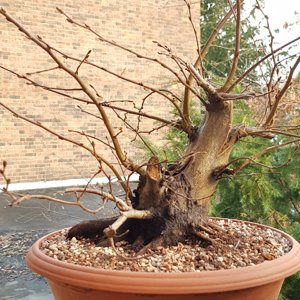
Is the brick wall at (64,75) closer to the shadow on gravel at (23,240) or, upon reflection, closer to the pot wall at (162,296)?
the shadow on gravel at (23,240)

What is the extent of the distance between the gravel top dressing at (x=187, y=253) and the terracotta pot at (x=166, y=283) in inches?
3.9

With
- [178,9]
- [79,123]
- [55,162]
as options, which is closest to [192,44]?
[178,9]

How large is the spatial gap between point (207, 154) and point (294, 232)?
4.02 feet

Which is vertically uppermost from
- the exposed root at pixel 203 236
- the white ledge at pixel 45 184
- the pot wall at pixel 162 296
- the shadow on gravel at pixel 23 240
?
the exposed root at pixel 203 236

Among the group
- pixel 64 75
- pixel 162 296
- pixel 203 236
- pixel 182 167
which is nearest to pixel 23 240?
pixel 182 167

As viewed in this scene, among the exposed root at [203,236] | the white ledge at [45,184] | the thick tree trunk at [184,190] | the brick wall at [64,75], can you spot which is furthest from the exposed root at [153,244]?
the white ledge at [45,184]

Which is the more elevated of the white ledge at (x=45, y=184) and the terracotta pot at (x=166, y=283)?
the terracotta pot at (x=166, y=283)

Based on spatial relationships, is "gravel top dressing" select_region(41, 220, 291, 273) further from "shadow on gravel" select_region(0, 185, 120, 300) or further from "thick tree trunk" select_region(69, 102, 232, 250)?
"shadow on gravel" select_region(0, 185, 120, 300)

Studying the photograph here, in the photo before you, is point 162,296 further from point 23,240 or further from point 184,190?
point 23,240

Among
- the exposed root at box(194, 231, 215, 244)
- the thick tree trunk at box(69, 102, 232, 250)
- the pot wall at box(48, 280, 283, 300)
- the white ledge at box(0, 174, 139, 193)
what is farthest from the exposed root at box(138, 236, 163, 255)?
the white ledge at box(0, 174, 139, 193)

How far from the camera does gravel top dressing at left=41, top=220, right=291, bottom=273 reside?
1.92 meters

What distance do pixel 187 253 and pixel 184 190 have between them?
0.33 meters

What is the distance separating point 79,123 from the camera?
36.2 feet

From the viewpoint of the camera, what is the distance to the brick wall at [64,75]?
10203 millimetres
